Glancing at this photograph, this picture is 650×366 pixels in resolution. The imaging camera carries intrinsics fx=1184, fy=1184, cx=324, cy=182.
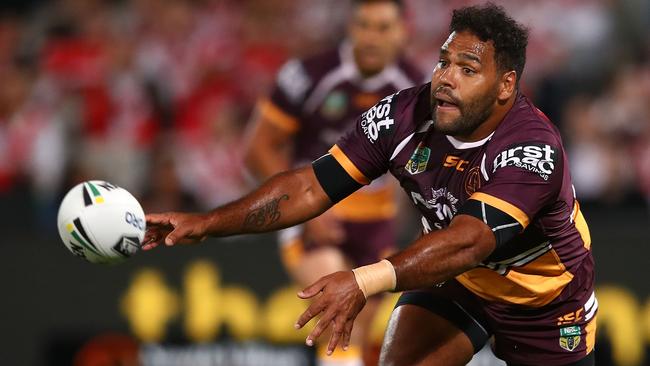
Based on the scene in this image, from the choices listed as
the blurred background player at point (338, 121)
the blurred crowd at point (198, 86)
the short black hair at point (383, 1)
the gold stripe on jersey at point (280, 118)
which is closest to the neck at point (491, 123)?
the blurred background player at point (338, 121)

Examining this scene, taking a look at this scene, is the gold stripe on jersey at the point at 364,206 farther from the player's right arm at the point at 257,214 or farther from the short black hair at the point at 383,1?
the player's right arm at the point at 257,214

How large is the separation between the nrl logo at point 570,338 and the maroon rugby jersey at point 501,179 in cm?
14

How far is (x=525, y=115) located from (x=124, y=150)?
22.0 feet

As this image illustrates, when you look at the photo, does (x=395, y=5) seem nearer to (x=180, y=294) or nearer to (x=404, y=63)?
(x=404, y=63)

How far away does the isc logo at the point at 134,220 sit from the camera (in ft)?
18.0

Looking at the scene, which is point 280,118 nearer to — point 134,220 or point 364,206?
point 364,206

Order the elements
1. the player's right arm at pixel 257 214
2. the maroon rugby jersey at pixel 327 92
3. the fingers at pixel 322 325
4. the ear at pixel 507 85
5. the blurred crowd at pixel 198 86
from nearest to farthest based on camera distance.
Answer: the fingers at pixel 322 325, the ear at pixel 507 85, the player's right arm at pixel 257 214, the maroon rugby jersey at pixel 327 92, the blurred crowd at pixel 198 86

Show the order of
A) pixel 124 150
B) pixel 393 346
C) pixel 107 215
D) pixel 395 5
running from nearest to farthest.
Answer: pixel 107 215
pixel 393 346
pixel 395 5
pixel 124 150

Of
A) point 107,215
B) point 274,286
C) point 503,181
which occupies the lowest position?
point 274,286

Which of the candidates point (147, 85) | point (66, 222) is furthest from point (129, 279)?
point (66, 222)

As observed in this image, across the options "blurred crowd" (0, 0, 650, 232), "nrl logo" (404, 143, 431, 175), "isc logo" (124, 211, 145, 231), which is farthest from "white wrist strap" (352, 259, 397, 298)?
"blurred crowd" (0, 0, 650, 232)

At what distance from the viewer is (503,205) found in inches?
199

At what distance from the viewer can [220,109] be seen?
11.8m

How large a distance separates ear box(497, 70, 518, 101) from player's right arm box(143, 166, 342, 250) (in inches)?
39.8
